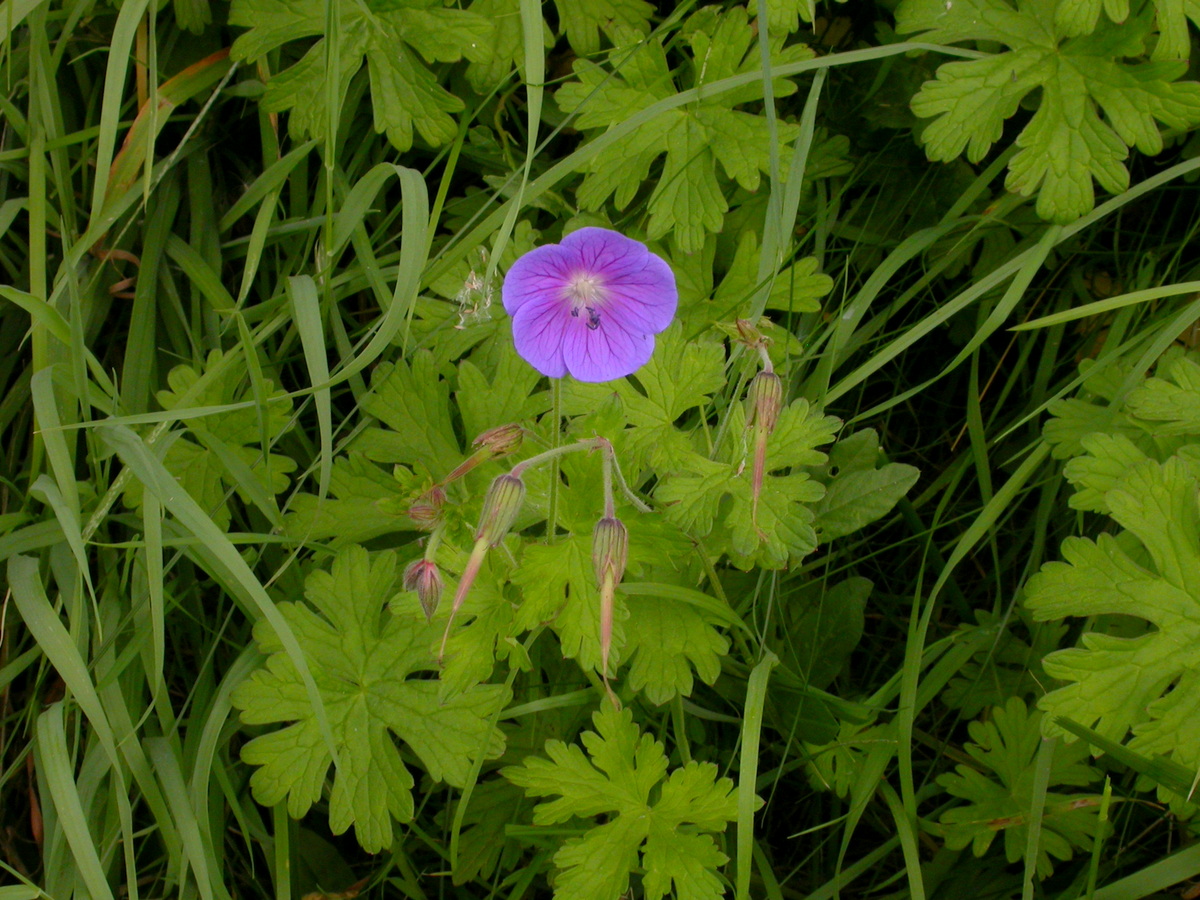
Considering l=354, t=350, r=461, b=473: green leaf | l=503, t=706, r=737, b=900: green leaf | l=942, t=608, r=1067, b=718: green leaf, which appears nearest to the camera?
l=503, t=706, r=737, b=900: green leaf

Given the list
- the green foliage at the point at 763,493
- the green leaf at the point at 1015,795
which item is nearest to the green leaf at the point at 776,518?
the green foliage at the point at 763,493

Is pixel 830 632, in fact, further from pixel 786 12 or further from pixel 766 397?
pixel 786 12

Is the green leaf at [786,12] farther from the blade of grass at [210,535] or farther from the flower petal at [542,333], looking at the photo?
the blade of grass at [210,535]

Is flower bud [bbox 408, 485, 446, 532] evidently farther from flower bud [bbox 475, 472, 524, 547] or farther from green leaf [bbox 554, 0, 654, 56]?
green leaf [bbox 554, 0, 654, 56]

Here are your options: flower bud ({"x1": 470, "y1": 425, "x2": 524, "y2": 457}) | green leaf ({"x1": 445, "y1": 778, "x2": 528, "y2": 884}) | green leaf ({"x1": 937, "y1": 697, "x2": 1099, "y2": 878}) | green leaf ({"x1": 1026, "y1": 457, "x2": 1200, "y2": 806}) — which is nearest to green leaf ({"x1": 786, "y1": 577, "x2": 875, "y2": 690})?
green leaf ({"x1": 937, "y1": 697, "x2": 1099, "y2": 878})

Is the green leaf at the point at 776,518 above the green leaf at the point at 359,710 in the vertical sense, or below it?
above
